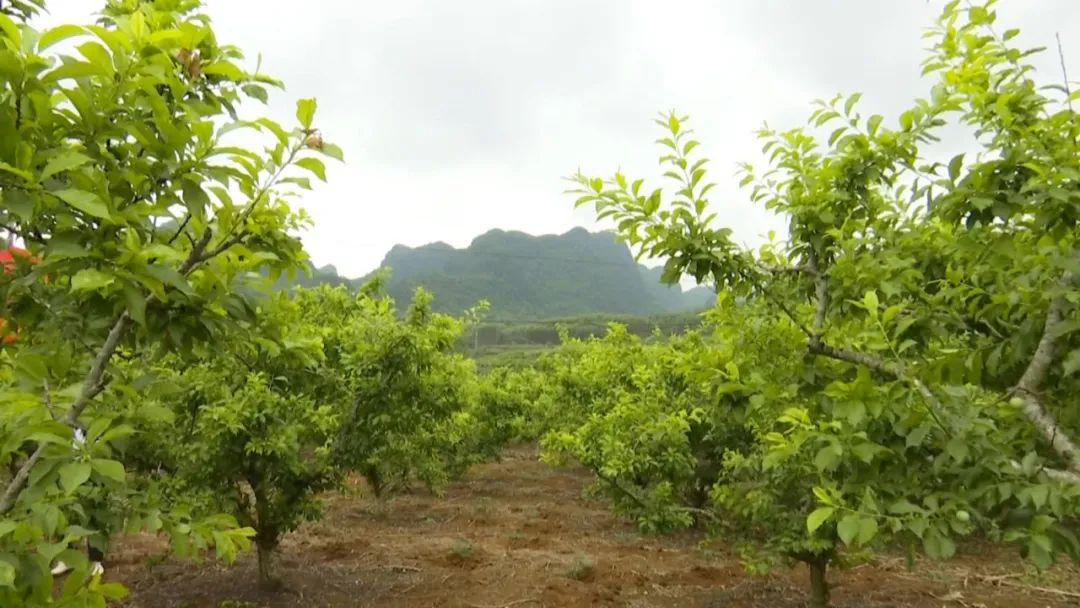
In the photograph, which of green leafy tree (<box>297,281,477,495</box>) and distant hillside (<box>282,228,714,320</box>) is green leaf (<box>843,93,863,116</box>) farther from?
distant hillside (<box>282,228,714,320</box>)

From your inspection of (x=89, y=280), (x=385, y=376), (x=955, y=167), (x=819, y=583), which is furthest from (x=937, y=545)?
(x=385, y=376)

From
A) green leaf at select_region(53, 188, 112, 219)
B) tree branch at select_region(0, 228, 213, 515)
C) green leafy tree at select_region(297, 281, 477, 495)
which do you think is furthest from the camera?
green leafy tree at select_region(297, 281, 477, 495)

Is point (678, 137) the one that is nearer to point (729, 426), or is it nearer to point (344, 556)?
point (729, 426)

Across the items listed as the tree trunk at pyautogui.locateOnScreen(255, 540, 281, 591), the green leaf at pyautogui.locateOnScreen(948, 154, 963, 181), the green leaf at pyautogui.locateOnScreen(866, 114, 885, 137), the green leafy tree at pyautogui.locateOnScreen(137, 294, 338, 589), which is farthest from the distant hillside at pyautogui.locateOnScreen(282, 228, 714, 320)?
the green leaf at pyautogui.locateOnScreen(948, 154, 963, 181)

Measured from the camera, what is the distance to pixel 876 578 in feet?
24.6

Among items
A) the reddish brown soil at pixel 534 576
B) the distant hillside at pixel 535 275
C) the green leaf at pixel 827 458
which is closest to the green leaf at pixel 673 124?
the green leaf at pixel 827 458

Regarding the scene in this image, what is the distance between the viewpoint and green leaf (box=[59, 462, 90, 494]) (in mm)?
1396

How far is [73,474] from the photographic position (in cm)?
143

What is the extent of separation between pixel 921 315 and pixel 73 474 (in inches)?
106

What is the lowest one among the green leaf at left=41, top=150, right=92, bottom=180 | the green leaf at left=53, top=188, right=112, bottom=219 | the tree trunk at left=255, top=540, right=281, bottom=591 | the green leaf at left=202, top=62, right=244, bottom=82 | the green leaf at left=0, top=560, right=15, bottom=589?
the tree trunk at left=255, top=540, right=281, bottom=591

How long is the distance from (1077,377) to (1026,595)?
6.10m

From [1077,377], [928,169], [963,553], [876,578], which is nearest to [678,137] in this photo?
[928,169]

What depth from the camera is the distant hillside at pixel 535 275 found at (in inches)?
3532

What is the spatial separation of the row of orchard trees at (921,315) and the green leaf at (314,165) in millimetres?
1295
